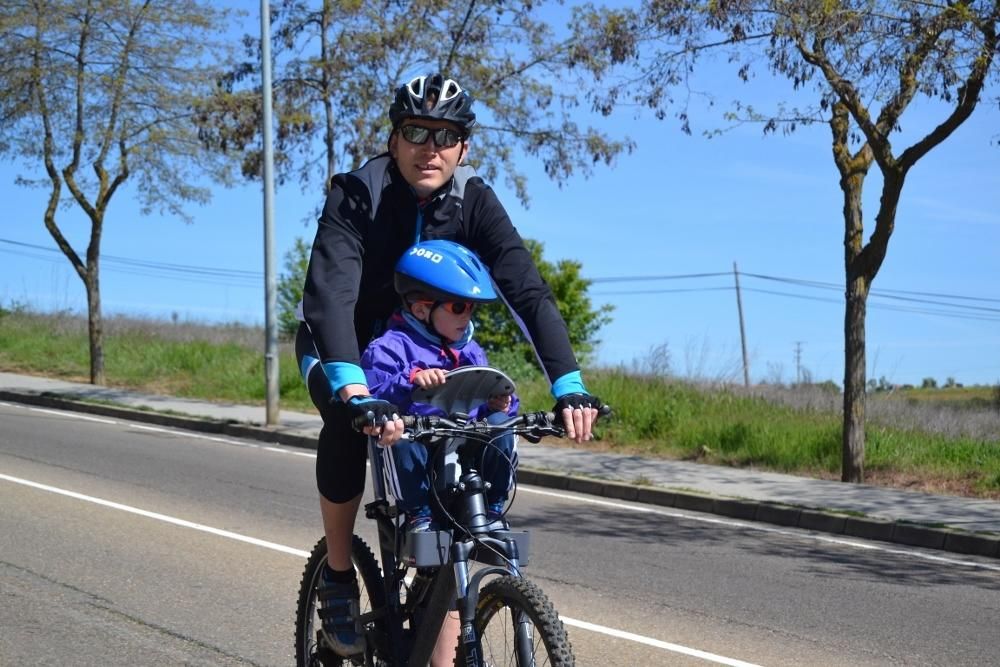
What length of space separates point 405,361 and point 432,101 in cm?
78

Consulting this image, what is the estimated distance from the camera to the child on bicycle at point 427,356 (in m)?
3.65

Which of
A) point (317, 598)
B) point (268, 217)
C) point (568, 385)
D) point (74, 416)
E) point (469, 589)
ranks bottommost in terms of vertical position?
point (317, 598)

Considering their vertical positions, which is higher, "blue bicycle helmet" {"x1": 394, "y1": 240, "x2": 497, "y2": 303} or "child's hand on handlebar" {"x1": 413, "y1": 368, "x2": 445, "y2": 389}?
"blue bicycle helmet" {"x1": 394, "y1": 240, "x2": 497, "y2": 303}

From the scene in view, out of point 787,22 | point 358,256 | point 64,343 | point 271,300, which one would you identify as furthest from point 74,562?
point 64,343

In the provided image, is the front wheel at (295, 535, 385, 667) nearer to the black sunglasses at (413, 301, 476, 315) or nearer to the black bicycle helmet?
Answer: the black sunglasses at (413, 301, 476, 315)

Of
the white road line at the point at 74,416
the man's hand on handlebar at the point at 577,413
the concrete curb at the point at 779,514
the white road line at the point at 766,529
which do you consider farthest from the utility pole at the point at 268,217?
the man's hand on handlebar at the point at 577,413

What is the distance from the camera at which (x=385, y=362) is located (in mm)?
3752

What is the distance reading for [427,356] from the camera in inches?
149

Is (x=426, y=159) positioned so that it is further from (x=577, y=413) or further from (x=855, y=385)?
(x=855, y=385)

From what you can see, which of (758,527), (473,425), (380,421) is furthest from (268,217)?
(380,421)

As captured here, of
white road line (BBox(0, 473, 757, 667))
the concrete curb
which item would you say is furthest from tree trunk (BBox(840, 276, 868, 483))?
white road line (BBox(0, 473, 757, 667))

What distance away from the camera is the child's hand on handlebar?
11.7 ft

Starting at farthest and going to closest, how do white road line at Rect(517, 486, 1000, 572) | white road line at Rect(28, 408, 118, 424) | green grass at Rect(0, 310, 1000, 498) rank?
white road line at Rect(28, 408, 118, 424)
green grass at Rect(0, 310, 1000, 498)
white road line at Rect(517, 486, 1000, 572)

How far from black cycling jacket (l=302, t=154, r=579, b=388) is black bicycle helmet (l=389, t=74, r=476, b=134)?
20cm
